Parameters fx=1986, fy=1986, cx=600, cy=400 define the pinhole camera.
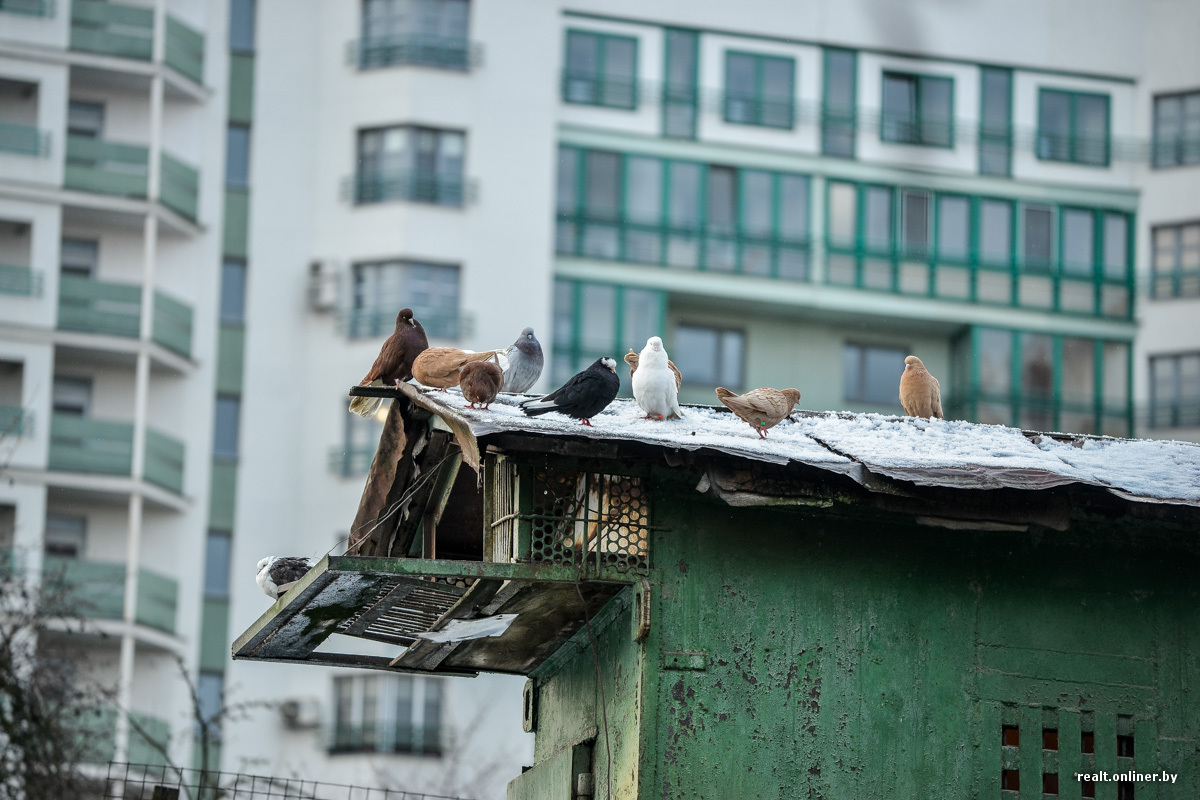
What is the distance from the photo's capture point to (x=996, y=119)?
48344 mm

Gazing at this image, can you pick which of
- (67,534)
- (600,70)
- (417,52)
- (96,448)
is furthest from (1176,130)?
(67,534)

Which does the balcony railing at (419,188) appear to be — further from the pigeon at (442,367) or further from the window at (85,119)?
the pigeon at (442,367)

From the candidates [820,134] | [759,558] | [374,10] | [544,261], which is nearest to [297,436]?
[544,261]

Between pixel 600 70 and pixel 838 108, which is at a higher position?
pixel 600 70

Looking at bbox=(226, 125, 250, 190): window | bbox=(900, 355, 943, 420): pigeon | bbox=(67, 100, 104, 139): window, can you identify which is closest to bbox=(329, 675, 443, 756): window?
bbox=(226, 125, 250, 190): window

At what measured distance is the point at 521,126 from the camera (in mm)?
45844

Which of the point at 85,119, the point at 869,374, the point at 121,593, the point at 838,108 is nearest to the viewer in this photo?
the point at 121,593

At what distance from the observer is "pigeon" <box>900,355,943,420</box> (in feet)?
57.0

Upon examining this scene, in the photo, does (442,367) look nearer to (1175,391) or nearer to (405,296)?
(405,296)

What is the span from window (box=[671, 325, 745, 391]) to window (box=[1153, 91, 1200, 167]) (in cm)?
1158

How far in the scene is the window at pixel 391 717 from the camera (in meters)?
43.2

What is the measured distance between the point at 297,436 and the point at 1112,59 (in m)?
21.6

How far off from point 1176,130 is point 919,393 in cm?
3381

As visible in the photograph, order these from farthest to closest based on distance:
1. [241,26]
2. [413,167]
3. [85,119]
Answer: [241,26], [85,119], [413,167]
